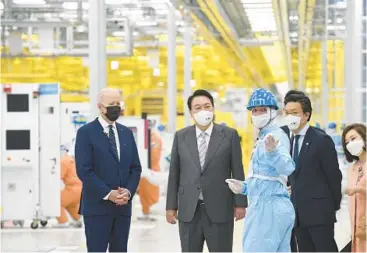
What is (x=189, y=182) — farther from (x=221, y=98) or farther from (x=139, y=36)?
(x=221, y=98)

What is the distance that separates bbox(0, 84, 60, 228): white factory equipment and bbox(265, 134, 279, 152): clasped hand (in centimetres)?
734

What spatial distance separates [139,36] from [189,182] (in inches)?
568

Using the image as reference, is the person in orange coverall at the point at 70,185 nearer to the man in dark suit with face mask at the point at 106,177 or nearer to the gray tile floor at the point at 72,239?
the gray tile floor at the point at 72,239

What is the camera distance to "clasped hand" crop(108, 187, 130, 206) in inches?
236

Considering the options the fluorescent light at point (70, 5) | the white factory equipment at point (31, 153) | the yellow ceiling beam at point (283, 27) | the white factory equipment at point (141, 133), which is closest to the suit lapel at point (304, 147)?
the yellow ceiling beam at point (283, 27)

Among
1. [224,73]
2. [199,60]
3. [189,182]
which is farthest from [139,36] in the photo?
[189,182]

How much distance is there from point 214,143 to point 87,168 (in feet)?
2.90

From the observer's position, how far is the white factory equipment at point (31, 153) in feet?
39.3

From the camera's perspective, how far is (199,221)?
5.90 meters

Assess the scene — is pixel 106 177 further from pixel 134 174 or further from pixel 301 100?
pixel 301 100

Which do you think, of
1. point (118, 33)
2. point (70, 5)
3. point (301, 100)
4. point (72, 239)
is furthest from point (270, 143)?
point (118, 33)

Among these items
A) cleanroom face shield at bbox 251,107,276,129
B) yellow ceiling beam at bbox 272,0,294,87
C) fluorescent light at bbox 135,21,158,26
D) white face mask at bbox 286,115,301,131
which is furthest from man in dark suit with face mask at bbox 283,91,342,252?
fluorescent light at bbox 135,21,158,26

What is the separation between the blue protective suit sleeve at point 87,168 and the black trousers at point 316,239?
54.6 inches

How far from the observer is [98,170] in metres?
6.11
